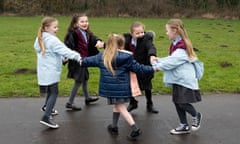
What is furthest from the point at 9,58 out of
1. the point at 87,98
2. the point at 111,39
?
the point at 111,39

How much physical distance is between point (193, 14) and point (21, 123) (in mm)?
35527

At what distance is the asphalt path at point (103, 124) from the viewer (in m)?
5.28

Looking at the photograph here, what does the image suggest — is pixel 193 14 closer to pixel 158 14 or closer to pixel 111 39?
pixel 158 14

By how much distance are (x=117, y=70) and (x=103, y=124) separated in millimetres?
1074

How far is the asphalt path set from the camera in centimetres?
528

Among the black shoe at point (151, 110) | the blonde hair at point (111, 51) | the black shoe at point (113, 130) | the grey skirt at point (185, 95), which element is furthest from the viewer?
the black shoe at point (151, 110)

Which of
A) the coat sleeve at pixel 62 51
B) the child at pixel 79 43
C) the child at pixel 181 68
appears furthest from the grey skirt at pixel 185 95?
the child at pixel 79 43

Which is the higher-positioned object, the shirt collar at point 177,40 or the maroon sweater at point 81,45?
the shirt collar at point 177,40

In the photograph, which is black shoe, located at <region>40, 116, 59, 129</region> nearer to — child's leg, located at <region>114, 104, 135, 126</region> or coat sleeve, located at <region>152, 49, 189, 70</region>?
child's leg, located at <region>114, 104, 135, 126</region>

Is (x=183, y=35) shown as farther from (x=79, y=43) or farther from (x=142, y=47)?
(x=79, y=43)

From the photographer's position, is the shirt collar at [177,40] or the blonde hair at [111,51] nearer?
the blonde hair at [111,51]

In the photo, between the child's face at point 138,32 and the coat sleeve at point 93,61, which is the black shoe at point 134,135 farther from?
the child's face at point 138,32

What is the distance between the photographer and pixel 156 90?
25.9 ft

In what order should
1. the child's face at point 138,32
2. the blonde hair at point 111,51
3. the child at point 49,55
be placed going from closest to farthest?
the blonde hair at point 111,51 < the child at point 49,55 < the child's face at point 138,32
